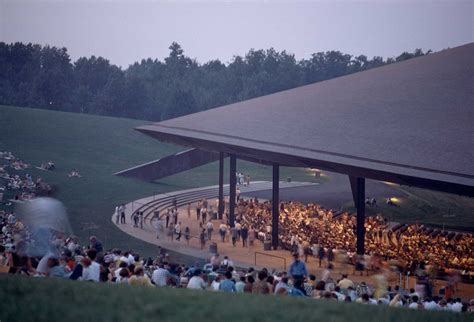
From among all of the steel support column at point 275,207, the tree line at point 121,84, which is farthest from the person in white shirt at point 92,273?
the tree line at point 121,84

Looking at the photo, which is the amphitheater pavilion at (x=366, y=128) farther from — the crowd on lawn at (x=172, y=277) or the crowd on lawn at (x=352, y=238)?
the crowd on lawn at (x=172, y=277)

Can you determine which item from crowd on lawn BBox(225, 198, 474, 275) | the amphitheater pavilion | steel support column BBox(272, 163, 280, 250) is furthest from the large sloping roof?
crowd on lawn BBox(225, 198, 474, 275)

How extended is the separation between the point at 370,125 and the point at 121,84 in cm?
5608

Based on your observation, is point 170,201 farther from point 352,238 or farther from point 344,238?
point 352,238

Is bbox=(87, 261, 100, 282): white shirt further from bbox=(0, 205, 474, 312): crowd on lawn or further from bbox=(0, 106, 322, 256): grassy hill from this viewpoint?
bbox=(0, 106, 322, 256): grassy hill

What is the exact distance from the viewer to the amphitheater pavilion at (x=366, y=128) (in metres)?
17.2

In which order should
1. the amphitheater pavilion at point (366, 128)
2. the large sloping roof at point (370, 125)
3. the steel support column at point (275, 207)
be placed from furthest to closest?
the steel support column at point (275, 207) → the large sloping roof at point (370, 125) → the amphitheater pavilion at point (366, 128)

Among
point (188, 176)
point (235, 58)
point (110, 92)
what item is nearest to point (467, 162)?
point (188, 176)

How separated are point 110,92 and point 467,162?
60830mm

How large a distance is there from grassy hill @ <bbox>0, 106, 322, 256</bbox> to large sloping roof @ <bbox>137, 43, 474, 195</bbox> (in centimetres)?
518

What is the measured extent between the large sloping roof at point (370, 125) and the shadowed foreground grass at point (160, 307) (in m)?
9.97

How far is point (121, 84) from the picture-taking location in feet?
240

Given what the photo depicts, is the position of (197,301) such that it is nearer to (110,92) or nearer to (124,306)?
(124,306)

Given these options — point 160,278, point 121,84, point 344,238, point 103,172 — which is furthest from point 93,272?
point 121,84
